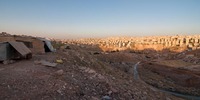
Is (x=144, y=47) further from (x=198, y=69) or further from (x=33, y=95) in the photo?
(x=33, y=95)

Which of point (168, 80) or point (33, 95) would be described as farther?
point (168, 80)

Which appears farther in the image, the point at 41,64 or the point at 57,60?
the point at 57,60

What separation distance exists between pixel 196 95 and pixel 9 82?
1706 centimetres

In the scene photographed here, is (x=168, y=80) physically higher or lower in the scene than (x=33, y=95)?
lower

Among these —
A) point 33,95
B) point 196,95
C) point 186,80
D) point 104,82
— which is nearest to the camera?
point 33,95

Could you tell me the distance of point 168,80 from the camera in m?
23.3

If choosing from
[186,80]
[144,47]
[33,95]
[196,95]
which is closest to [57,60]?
[33,95]

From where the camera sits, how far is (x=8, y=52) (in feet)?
31.2

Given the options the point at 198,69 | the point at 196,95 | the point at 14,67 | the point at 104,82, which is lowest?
the point at 196,95

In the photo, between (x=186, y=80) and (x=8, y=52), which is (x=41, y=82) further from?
(x=186, y=80)

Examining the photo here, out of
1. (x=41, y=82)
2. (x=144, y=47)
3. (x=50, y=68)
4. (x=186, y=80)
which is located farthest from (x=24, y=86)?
(x=144, y=47)

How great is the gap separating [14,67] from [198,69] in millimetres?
20323

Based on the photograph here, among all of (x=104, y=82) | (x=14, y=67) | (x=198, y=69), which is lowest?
(x=198, y=69)

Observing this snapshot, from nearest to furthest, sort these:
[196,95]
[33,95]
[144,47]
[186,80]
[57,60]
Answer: [33,95], [57,60], [196,95], [186,80], [144,47]
